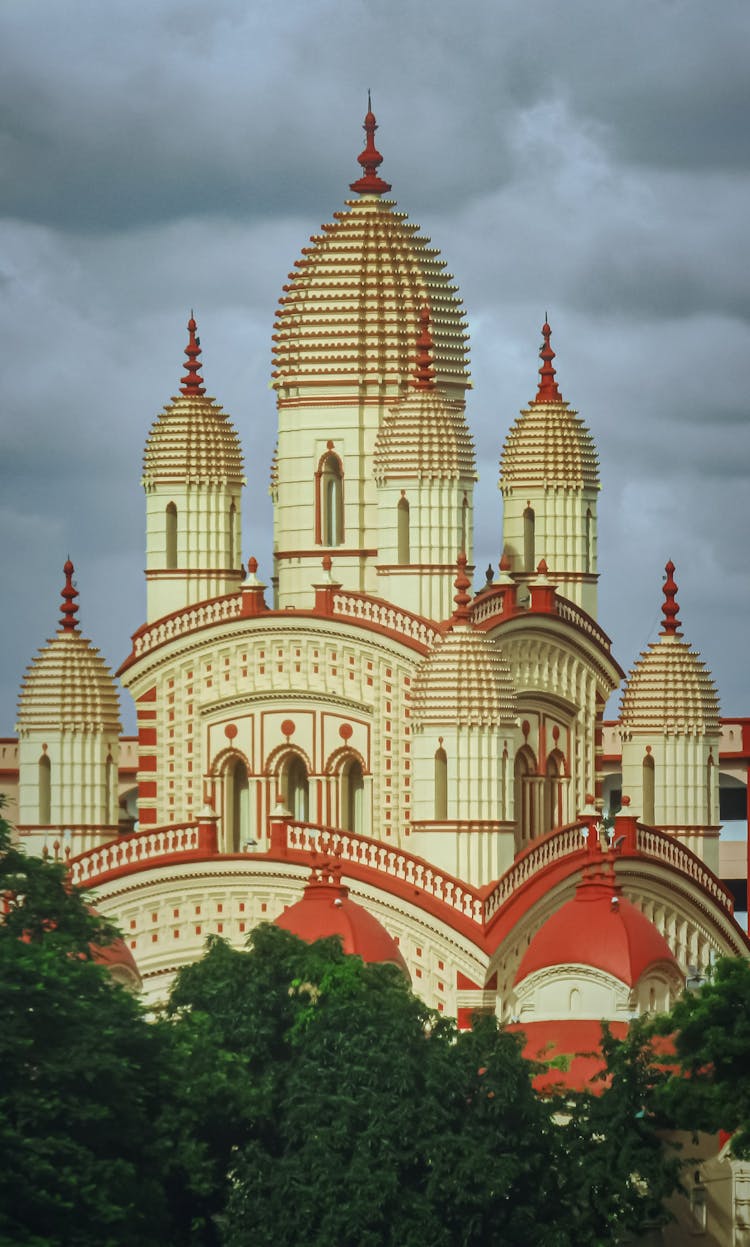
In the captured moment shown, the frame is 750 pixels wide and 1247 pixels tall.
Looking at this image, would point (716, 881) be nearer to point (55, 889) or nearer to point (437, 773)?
point (437, 773)

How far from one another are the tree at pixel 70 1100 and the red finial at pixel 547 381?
24.9 metres

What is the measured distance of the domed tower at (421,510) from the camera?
220ft

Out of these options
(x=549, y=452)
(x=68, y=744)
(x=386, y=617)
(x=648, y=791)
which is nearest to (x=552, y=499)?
(x=549, y=452)

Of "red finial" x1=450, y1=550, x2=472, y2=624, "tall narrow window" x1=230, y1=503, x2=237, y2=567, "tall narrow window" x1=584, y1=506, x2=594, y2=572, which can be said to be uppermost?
"tall narrow window" x1=584, y1=506, x2=594, y2=572

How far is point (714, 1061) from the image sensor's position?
54.6 meters

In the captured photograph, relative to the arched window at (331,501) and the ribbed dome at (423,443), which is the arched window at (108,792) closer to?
the arched window at (331,501)

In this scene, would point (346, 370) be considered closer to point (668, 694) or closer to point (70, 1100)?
point (668, 694)

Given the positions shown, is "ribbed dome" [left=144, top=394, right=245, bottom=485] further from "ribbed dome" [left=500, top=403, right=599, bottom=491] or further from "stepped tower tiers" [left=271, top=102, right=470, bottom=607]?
"ribbed dome" [left=500, top=403, right=599, bottom=491]

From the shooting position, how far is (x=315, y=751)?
67.8m

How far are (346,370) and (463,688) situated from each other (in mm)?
7552

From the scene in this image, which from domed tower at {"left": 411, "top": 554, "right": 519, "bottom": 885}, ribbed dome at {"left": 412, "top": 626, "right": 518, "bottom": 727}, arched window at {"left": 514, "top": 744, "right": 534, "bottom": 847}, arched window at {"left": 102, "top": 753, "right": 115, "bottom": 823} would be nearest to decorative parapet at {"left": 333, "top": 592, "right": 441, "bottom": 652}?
ribbed dome at {"left": 412, "top": 626, "right": 518, "bottom": 727}

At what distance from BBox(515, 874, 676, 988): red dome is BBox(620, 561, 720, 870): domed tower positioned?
28.3ft

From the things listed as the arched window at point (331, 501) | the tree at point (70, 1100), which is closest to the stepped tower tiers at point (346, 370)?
the arched window at point (331, 501)

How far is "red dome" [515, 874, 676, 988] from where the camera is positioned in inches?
2434
